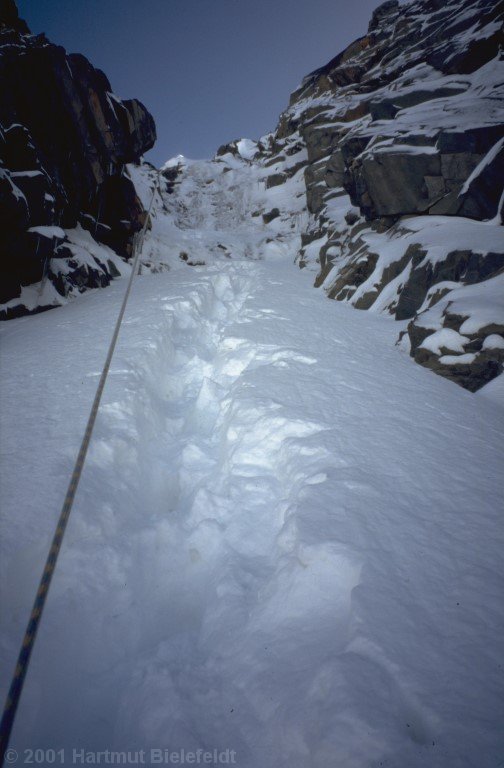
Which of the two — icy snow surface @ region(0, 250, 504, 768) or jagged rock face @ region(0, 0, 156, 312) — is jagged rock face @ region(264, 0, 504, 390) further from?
jagged rock face @ region(0, 0, 156, 312)

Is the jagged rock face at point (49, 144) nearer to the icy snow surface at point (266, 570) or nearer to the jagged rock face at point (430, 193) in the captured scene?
the icy snow surface at point (266, 570)

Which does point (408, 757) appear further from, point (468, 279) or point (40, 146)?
point (40, 146)

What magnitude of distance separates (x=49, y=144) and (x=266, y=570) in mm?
22079

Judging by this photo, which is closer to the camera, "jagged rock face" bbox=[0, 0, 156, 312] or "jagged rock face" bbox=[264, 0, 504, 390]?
"jagged rock face" bbox=[264, 0, 504, 390]

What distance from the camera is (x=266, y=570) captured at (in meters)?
2.74

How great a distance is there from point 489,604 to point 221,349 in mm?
6250

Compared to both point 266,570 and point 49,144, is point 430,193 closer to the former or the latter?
point 266,570

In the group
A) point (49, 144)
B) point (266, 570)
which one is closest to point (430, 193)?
point (266, 570)

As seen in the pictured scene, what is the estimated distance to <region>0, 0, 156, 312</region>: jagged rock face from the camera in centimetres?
1227

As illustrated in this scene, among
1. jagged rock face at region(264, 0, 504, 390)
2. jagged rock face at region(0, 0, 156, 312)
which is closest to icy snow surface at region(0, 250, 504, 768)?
jagged rock face at region(264, 0, 504, 390)

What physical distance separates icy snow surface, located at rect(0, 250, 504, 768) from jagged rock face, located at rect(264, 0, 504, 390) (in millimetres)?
3927

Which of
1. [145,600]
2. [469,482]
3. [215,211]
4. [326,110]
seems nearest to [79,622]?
[145,600]

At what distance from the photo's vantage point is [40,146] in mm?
15570

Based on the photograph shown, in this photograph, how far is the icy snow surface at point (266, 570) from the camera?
165 centimetres
